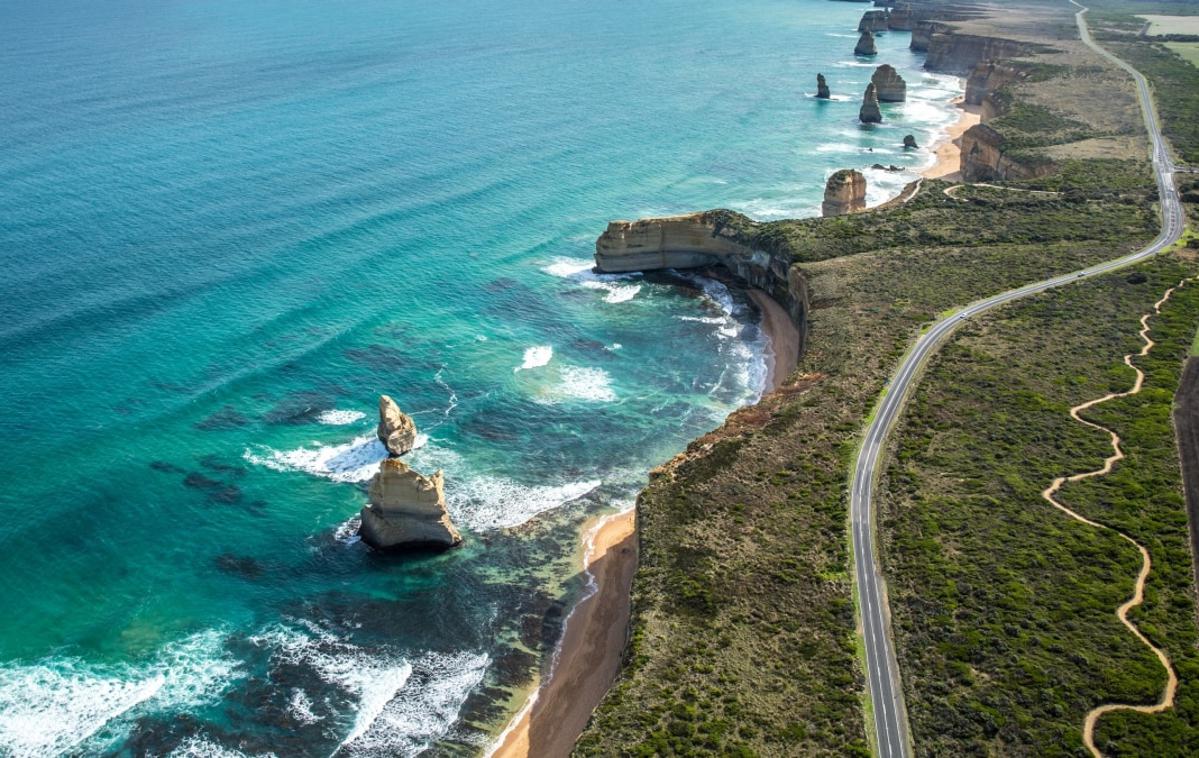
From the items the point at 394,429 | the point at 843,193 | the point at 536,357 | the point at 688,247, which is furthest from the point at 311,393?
the point at 843,193

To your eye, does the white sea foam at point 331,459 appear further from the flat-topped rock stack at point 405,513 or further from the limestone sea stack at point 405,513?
the limestone sea stack at point 405,513

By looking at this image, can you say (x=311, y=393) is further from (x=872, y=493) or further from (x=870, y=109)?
(x=870, y=109)

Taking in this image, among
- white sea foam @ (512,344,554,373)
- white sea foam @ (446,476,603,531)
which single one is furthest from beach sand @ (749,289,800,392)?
white sea foam @ (446,476,603,531)

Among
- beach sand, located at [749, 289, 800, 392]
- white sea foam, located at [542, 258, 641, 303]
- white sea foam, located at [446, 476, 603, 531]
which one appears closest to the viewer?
white sea foam, located at [446, 476, 603, 531]

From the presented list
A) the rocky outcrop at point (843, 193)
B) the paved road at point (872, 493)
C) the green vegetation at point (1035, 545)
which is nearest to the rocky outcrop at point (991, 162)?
the paved road at point (872, 493)

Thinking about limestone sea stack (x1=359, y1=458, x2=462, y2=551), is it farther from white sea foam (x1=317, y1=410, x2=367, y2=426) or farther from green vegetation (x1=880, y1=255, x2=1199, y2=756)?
green vegetation (x1=880, y1=255, x2=1199, y2=756)

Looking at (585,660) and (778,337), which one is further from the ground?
(778,337)
